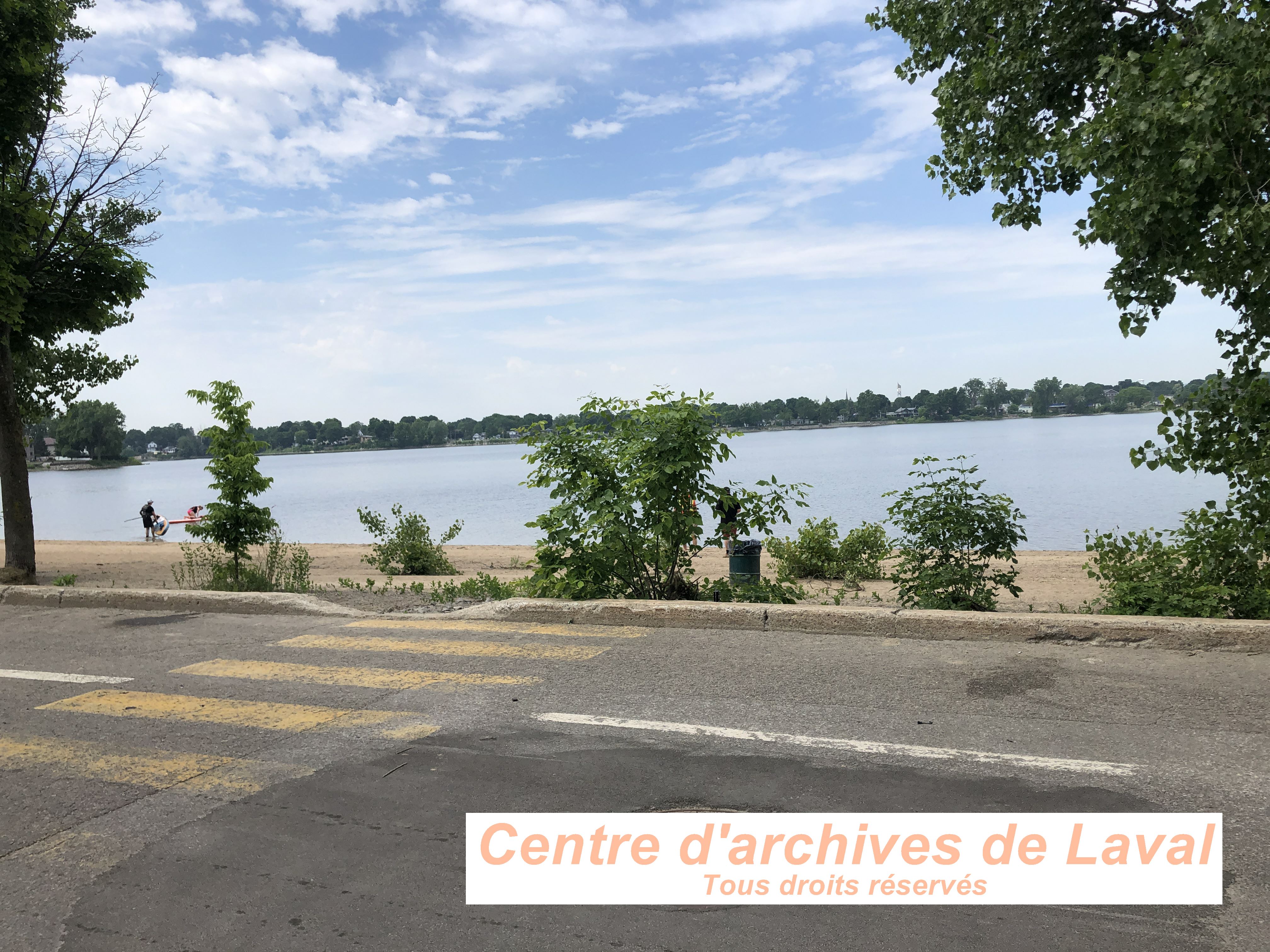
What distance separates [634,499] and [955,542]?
10.9 feet

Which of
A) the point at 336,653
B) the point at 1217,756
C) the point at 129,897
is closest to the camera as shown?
the point at 129,897

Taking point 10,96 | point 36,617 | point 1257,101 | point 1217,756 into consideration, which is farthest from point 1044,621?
point 10,96

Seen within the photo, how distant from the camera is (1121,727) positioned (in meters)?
5.11

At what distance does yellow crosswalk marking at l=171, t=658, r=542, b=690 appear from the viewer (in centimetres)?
667

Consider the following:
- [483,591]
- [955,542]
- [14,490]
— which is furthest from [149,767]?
[14,490]

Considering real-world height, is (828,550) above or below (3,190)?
below

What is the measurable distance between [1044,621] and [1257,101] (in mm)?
4354

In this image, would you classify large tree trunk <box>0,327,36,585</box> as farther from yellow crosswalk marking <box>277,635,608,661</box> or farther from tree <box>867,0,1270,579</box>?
tree <box>867,0,1270,579</box>

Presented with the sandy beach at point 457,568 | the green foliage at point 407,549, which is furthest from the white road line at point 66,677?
the green foliage at point 407,549

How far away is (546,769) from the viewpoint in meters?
4.77

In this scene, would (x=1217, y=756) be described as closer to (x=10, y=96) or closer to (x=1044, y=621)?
(x=1044, y=621)

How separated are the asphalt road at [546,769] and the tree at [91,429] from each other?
13390 centimetres

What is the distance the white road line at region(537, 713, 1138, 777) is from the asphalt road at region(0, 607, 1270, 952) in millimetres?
25

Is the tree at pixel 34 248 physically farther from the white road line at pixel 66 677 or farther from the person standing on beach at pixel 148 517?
the person standing on beach at pixel 148 517
